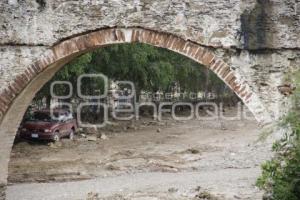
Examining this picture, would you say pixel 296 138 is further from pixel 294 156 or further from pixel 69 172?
pixel 69 172

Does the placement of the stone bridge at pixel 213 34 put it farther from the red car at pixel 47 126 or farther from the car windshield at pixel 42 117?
the car windshield at pixel 42 117

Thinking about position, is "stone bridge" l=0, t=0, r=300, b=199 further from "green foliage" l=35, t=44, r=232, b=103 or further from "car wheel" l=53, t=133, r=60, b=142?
"car wheel" l=53, t=133, r=60, b=142

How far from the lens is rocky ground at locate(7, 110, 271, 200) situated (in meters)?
11.3

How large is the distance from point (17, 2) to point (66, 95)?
501 inches

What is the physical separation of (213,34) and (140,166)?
777 centimetres

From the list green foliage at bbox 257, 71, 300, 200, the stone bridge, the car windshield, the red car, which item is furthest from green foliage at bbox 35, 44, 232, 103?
green foliage at bbox 257, 71, 300, 200

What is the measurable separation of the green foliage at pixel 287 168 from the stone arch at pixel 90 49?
84 cm

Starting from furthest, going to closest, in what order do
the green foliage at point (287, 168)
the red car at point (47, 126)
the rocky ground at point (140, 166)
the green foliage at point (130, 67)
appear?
the green foliage at point (130, 67) → the red car at point (47, 126) → the rocky ground at point (140, 166) → the green foliage at point (287, 168)

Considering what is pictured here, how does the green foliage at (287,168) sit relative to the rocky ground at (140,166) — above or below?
above

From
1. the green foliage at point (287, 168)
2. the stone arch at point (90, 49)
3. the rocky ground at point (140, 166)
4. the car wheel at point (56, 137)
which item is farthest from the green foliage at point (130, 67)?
the green foliage at point (287, 168)

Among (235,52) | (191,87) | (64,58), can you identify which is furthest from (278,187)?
(191,87)

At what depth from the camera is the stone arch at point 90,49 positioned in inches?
268

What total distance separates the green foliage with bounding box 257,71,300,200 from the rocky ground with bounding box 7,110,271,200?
8.38ft

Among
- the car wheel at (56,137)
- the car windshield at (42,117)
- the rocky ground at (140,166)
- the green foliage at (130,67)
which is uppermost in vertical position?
the green foliage at (130,67)
